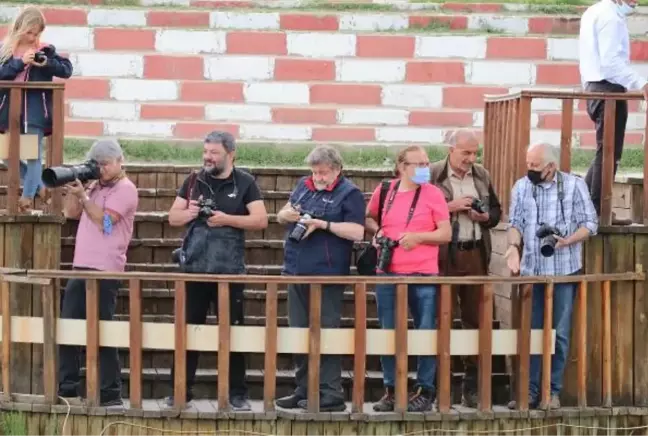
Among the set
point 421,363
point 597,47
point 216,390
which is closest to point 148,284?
point 216,390

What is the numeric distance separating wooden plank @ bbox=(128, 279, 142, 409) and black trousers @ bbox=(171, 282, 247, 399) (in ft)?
0.71

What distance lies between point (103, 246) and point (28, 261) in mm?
473

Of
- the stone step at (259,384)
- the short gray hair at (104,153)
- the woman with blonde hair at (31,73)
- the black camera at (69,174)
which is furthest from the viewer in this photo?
the woman with blonde hair at (31,73)

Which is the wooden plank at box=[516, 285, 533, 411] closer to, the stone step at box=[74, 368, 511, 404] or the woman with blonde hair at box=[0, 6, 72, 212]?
the stone step at box=[74, 368, 511, 404]

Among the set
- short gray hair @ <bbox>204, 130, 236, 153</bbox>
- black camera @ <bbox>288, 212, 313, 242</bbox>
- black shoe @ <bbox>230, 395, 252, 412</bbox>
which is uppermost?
short gray hair @ <bbox>204, 130, 236, 153</bbox>

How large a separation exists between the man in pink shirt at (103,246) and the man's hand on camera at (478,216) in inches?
70.8

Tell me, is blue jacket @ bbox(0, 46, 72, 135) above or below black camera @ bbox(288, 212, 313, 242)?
above

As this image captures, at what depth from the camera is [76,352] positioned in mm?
10062

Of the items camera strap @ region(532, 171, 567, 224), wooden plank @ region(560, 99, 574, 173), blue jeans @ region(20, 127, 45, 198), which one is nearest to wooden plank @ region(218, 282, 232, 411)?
blue jeans @ region(20, 127, 45, 198)

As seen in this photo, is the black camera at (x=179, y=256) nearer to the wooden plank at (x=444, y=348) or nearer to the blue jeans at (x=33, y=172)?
the blue jeans at (x=33, y=172)

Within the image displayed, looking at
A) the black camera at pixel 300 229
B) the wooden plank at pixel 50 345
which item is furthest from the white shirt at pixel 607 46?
the wooden plank at pixel 50 345

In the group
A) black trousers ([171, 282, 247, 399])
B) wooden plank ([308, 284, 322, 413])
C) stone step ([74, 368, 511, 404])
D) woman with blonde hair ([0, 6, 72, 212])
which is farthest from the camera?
woman with blonde hair ([0, 6, 72, 212])

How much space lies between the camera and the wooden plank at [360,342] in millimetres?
9750

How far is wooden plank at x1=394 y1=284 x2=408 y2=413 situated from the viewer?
9.80 meters
